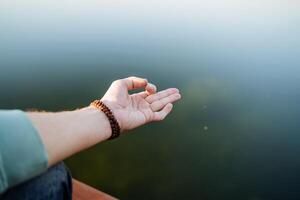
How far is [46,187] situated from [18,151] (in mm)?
112

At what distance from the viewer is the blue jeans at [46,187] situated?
24.9 inches

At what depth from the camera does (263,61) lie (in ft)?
23.8

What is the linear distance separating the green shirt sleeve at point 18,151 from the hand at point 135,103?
475 mm

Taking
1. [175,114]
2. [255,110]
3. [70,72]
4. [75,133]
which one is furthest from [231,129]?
[75,133]

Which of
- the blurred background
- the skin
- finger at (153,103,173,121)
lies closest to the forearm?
the skin

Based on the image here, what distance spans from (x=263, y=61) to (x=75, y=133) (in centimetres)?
692

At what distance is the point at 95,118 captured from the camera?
101cm

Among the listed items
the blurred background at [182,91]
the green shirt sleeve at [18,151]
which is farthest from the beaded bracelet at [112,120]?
the blurred background at [182,91]

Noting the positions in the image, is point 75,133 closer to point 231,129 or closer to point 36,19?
point 231,129

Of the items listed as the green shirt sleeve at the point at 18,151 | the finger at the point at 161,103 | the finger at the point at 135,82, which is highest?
the green shirt sleeve at the point at 18,151

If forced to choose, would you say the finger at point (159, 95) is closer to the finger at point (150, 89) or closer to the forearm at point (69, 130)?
the finger at point (150, 89)

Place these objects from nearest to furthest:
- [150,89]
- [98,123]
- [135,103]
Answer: [98,123] → [135,103] → [150,89]

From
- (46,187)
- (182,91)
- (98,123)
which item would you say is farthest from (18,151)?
(182,91)

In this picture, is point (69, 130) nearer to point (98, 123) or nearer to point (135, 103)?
point (98, 123)
